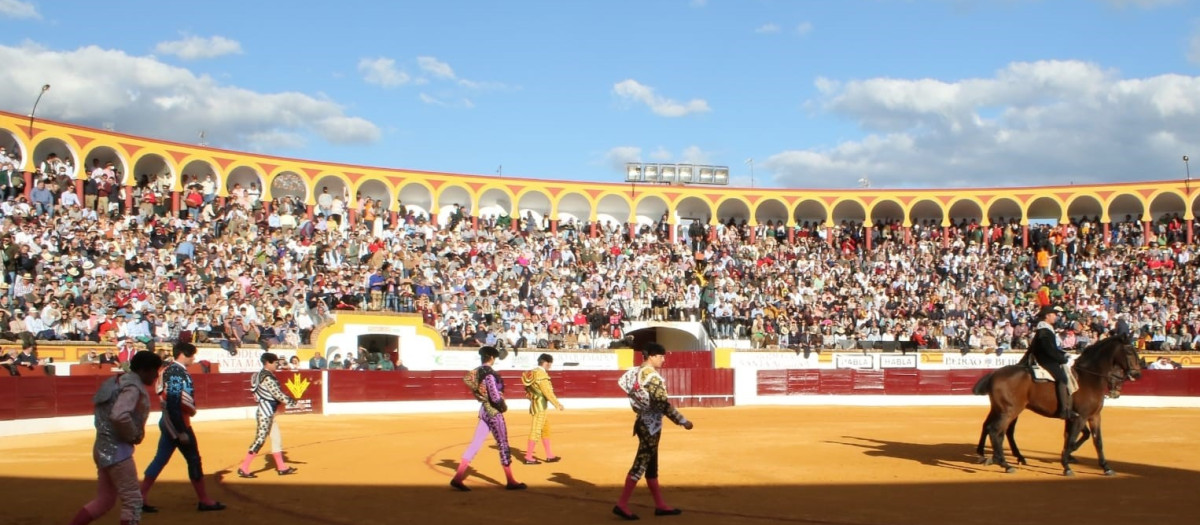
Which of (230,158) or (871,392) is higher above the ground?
(230,158)

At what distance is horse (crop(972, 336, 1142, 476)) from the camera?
12016 mm

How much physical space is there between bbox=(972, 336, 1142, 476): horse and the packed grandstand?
51.5 ft

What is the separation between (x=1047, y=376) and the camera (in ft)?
40.2

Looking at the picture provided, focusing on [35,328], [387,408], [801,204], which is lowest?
[387,408]

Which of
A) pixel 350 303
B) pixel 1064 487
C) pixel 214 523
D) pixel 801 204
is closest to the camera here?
pixel 214 523

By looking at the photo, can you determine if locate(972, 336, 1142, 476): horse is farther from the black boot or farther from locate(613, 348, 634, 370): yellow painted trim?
locate(613, 348, 634, 370): yellow painted trim

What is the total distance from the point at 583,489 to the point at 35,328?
14.0 m

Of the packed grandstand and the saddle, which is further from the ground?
the packed grandstand

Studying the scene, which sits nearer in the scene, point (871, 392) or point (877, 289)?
point (871, 392)

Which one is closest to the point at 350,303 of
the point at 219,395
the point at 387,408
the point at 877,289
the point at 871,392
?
the point at 387,408

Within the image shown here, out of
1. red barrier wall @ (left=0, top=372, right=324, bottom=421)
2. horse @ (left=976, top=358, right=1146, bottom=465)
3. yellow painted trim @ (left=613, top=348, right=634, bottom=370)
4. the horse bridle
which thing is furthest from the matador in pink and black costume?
yellow painted trim @ (left=613, top=348, right=634, bottom=370)

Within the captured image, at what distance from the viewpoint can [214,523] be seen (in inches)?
352

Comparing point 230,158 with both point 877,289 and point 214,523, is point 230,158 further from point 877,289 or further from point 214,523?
point 214,523

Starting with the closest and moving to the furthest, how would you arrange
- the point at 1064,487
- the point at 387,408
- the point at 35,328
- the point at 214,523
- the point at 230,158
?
the point at 214,523
the point at 1064,487
the point at 35,328
the point at 387,408
the point at 230,158
